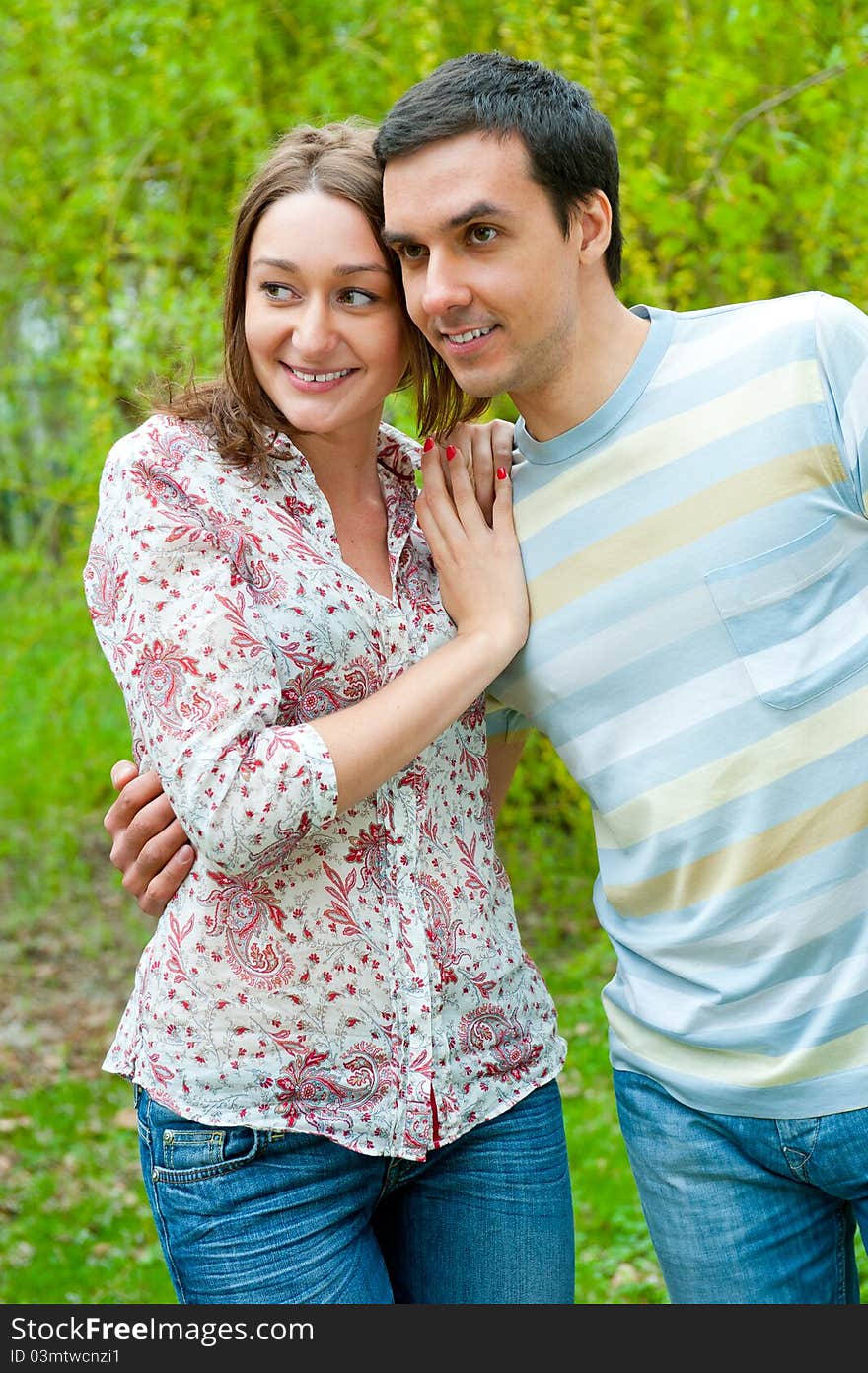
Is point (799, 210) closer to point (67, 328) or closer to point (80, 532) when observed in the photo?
point (80, 532)

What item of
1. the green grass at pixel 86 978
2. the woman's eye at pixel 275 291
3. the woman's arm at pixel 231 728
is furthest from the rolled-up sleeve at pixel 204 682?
the green grass at pixel 86 978

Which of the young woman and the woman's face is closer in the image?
the young woman

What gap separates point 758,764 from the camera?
191cm

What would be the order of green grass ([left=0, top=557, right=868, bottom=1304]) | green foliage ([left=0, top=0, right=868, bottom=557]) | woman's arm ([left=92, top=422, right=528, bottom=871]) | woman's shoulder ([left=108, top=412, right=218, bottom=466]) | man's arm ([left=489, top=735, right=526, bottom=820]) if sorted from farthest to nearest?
green grass ([left=0, top=557, right=868, bottom=1304]) → green foliage ([left=0, top=0, right=868, bottom=557]) → man's arm ([left=489, top=735, right=526, bottom=820]) → woman's shoulder ([left=108, top=412, right=218, bottom=466]) → woman's arm ([left=92, top=422, right=528, bottom=871])

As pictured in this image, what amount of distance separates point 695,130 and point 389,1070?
282 cm

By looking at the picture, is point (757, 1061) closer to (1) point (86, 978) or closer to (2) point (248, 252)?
(2) point (248, 252)

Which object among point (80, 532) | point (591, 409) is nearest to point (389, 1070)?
point (591, 409)

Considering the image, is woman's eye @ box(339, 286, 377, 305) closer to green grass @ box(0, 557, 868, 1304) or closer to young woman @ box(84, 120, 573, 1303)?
young woman @ box(84, 120, 573, 1303)

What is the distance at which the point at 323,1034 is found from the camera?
6.23ft

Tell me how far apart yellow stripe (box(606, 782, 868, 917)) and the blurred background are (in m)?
1.34

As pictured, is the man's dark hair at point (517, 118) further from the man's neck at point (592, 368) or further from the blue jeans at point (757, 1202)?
the blue jeans at point (757, 1202)

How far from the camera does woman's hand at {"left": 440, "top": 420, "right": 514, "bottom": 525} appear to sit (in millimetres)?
2191

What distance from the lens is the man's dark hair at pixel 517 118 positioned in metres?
1.96

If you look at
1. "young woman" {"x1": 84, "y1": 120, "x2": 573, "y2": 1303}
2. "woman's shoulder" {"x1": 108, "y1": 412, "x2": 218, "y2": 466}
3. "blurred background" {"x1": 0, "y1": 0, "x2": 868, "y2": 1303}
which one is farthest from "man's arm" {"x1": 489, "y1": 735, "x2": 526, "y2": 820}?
"blurred background" {"x1": 0, "y1": 0, "x2": 868, "y2": 1303}
